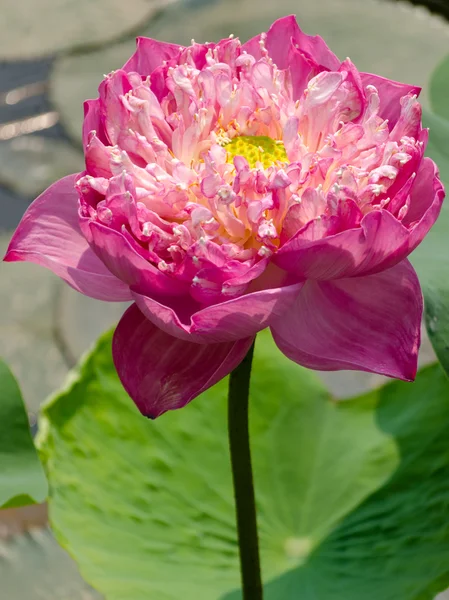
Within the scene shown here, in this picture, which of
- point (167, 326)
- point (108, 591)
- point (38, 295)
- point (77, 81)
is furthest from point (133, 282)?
point (77, 81)

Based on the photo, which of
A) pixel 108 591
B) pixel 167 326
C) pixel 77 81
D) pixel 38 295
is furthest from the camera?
pixel 77 81

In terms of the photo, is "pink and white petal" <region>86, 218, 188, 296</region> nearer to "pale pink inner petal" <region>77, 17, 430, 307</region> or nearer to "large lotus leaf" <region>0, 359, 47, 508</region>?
"pale pink inner petal" <region>77, 17, 430, 307</region>

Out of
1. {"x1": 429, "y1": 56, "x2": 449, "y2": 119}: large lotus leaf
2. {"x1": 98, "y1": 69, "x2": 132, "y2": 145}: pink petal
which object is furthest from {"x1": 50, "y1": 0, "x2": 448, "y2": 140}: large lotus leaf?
{"x1": 98, "y1": 69, "x2": 132, "y2": 145}: pink petal

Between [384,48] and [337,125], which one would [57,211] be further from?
[384,48]

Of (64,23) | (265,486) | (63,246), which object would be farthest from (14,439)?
(64,23)

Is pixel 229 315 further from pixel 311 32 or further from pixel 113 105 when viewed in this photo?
pixel 311 32

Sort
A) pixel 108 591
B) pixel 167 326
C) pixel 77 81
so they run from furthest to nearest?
pixel 77 81 < pixel 108 591 < pixel 167 326

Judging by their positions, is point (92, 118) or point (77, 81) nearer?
point (92, 118)
